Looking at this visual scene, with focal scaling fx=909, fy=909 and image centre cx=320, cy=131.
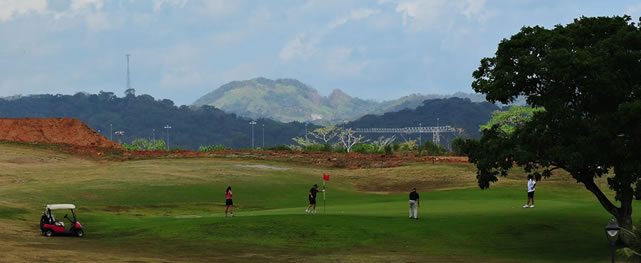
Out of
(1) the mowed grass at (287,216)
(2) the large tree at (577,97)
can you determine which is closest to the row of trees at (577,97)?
(2) the large tree at (577,97)

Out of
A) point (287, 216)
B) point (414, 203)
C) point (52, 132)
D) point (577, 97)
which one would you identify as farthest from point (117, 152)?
point (577, 97)

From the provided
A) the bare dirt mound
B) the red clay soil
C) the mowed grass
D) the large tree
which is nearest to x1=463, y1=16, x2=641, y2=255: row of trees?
the large tree

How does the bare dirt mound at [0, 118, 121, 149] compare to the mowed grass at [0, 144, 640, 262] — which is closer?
the mowed grass at [0, 144, 640, 262]

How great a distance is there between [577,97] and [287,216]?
17018mm

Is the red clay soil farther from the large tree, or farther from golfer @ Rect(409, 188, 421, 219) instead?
the large tree

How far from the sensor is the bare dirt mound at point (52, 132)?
124 metres

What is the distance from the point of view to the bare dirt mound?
123787mm

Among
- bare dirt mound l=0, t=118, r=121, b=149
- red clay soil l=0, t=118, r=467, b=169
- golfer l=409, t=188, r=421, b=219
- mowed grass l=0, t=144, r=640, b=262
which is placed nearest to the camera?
mowed grass l=0, t=144, r=640, b=262

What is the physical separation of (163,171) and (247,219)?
136 feet

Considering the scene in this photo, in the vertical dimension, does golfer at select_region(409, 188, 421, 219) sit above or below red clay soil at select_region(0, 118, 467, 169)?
below

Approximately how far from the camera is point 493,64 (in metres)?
46.6

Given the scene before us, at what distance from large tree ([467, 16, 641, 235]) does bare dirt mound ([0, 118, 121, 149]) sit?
3312 inches

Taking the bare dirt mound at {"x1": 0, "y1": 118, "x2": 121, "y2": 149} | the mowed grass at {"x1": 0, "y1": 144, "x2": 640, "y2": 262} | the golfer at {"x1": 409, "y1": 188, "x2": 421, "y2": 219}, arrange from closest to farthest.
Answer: the mowed grass at {"x1": 0, "y1": 144, "x2": 640, "y2": 262}
the golfer at {"x1": 409, "y1": 188, "x2": 421, "y2": 219}
the bare dirt mound at {"x1": 0, "y1": 118, "x2": 121, "y2": 149}

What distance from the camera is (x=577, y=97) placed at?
43.8 meters
